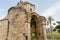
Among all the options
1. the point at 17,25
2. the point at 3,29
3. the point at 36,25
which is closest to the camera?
the point at 17,25

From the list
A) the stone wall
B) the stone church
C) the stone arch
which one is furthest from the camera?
the stone arch

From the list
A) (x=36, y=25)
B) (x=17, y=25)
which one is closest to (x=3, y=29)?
(x=17, y=25)

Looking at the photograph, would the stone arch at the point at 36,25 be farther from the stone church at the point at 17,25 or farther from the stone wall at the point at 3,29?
the stone wall at the point at 3,29

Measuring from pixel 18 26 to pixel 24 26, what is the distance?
0.52m

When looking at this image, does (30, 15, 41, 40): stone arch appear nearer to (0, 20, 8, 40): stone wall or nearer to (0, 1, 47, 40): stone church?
(0, 1, 47, 40): stone church

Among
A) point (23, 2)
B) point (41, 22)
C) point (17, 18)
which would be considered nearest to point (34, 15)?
point (41, 22)

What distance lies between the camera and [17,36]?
43.6 ft

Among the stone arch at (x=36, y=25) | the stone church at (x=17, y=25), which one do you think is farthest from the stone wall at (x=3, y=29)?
the stone arch at (x=36, y=25)

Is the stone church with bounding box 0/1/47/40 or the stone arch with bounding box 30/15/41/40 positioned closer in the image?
the stone church with bounding box 0/1/47/40

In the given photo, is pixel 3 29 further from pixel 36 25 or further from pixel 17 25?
pixel 36 25

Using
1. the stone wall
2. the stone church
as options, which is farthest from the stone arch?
the stone wall

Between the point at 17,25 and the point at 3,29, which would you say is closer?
the point at 17,25

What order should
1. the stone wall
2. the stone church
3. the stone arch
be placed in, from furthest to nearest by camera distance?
the stone arch
the stone wall
the stone church

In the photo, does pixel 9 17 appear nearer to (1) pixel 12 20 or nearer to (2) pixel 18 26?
(1) pixel 12 20
